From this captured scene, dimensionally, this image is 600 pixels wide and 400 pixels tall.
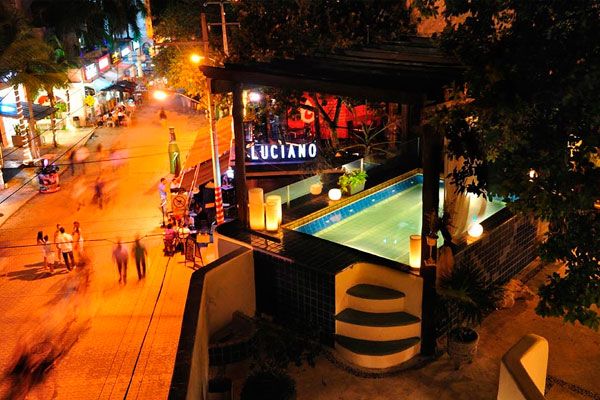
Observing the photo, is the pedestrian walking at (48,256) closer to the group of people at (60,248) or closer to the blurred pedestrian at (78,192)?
the group of people at (60,248)

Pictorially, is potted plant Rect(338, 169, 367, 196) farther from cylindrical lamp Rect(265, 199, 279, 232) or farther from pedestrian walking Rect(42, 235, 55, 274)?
pedestrian walking Rect(42, 235, 55, 274)

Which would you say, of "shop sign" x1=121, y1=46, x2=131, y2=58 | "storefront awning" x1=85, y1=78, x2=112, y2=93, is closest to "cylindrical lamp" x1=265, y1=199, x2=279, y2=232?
"storefront awning" x1=85, y1=78, x2=112, y2=93

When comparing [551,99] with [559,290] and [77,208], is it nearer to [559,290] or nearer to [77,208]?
[559,290]

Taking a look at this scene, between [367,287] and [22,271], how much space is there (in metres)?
10.1

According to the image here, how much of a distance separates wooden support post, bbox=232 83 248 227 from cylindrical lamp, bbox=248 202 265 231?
0.89ft

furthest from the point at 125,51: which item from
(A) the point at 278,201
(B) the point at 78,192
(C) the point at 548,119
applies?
(C) the point at 548,119

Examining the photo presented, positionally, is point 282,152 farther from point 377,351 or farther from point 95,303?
point 377,351

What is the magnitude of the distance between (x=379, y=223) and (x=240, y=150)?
3.73m

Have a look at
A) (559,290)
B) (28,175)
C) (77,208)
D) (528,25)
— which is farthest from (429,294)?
(28,175)

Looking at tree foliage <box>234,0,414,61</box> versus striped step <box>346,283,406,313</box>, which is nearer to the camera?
striped step <box>346,283,406,313</box>

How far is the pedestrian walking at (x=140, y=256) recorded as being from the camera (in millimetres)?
15802

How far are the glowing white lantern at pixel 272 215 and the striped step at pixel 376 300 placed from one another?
2642 mm

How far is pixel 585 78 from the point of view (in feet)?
21.2

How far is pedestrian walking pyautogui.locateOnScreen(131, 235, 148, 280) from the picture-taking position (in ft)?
51.8
